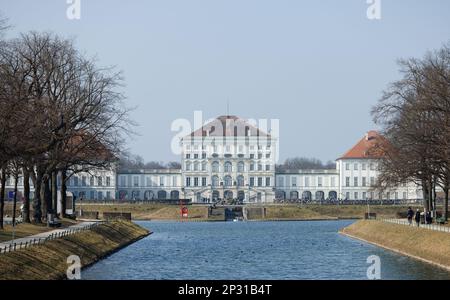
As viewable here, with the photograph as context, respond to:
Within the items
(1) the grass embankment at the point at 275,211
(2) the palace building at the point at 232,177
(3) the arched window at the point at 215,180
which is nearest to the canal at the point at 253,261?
(1) the grass embankment at the point at 275,211

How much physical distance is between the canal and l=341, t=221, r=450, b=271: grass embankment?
74cm

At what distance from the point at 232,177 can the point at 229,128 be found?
9.58 m

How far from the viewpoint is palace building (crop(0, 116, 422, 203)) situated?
155375 mm

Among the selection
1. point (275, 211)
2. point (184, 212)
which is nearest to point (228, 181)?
point (275, 211)

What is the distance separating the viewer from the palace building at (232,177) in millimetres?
155375

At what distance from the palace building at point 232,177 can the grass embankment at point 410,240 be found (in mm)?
83586

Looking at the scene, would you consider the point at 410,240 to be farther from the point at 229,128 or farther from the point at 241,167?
the point at 241,167

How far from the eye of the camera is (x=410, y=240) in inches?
2080

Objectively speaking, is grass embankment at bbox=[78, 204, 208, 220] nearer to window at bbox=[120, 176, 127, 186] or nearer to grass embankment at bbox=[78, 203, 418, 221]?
grass embankment at bbox=[78, 203, 418, 221]

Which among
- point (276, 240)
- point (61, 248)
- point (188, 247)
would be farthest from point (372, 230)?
point (61, 248)

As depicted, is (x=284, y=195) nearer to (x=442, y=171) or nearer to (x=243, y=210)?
(x=243, y=210)

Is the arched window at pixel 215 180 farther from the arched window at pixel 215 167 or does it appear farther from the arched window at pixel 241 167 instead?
the arched window at pixel 241 167

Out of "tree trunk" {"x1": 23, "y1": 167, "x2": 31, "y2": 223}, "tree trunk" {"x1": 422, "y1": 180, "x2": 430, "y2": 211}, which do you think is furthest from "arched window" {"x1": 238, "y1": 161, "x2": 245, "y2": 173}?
"tree trunk" {"x1": 23, "y1": 167, "x2": 31, "y2": 223}
